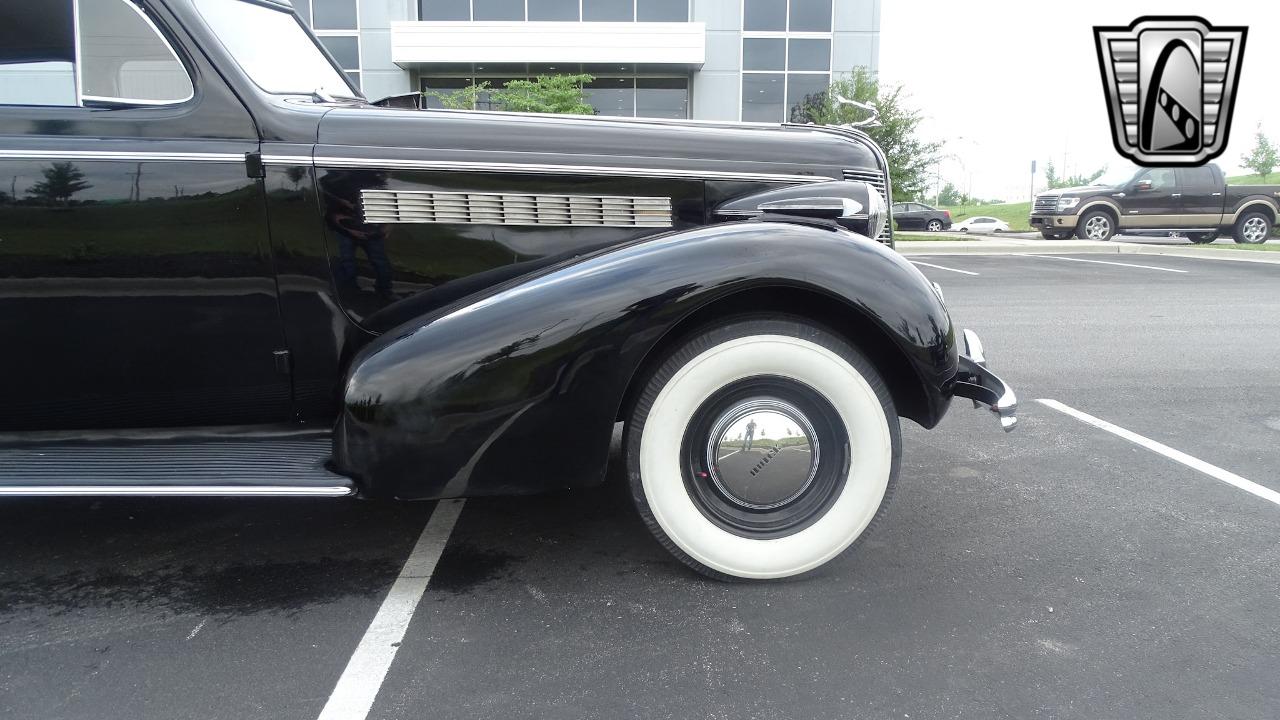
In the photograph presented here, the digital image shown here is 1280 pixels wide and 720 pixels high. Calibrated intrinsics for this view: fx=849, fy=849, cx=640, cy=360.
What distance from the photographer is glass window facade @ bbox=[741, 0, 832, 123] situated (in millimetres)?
22891

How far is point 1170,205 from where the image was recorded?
1694cm

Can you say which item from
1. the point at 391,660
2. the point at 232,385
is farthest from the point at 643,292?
the point at 232,385

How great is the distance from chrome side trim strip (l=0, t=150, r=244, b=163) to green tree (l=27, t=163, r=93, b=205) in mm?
31

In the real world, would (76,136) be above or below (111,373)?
above

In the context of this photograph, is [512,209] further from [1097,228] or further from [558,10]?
[558,10]

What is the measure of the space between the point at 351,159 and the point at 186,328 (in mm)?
698

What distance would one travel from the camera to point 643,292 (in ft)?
7.51

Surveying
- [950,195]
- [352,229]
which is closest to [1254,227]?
[352,229]

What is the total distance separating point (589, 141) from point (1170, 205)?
18.0 metres

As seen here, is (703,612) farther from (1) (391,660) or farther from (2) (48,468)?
(2) (48,468)

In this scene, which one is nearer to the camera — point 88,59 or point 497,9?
point 88,59

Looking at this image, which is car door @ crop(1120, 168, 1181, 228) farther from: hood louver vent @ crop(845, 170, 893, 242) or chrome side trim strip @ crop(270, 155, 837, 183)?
chrome side trim strip @ crop(270, 155, 837, 183)

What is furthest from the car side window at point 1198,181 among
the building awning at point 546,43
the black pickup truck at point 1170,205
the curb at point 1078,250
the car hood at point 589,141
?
the car hood at point 589,141

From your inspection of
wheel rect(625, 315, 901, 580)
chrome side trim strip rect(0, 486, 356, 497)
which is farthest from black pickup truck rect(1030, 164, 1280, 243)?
chrome side trim strip rect(0, 486, 356, 497)
